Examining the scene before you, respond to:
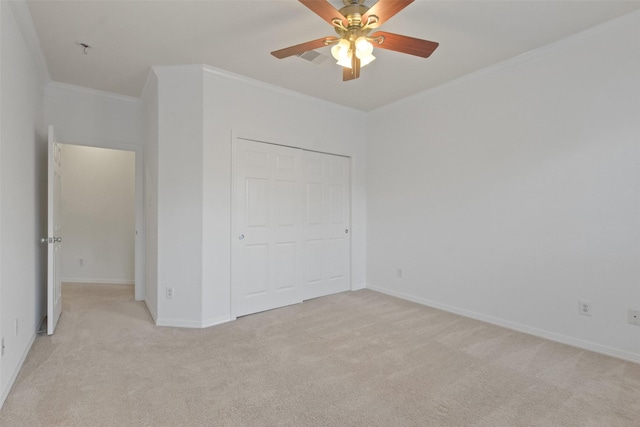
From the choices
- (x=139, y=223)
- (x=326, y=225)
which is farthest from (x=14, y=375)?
(x=326, y=225)

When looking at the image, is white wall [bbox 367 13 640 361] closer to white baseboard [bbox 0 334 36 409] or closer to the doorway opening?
white baseboard [bbox 0 334 36 409]

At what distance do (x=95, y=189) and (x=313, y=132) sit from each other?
143 inches

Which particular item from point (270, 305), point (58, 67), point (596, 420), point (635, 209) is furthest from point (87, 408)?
point (635, 209)

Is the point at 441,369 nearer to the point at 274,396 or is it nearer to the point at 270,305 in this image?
the point at 274,396

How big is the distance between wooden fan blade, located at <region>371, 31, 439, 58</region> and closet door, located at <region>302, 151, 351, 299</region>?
6.57ft

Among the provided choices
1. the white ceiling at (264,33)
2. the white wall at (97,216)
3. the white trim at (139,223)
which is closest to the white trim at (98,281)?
the white wall at (97,216)

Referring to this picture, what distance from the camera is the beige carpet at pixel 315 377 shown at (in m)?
1.78

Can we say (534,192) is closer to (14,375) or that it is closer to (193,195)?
(193,195)

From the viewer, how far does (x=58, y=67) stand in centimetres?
317

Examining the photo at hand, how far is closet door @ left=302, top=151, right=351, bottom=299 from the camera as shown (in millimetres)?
4066

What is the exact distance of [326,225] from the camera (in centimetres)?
425

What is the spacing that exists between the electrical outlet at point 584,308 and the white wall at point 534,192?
1.7 inches

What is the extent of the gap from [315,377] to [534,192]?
8.18 feet

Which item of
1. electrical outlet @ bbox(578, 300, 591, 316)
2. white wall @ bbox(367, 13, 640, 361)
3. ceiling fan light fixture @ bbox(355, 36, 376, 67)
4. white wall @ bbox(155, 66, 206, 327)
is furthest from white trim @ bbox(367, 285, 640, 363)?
ceiling fan light fixture @ bbox(355, 36, 376, 67)
